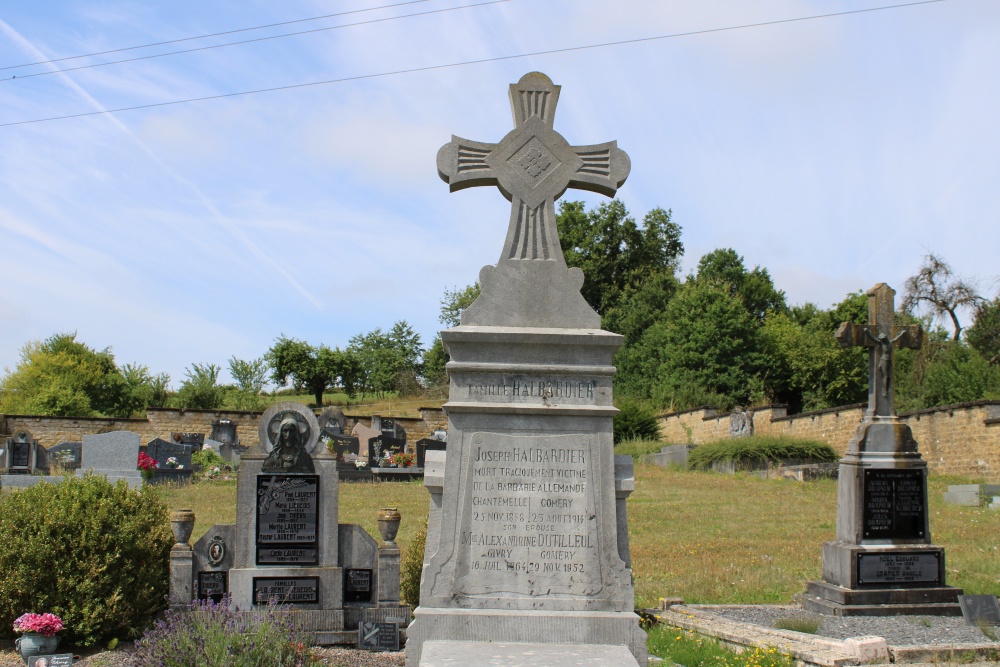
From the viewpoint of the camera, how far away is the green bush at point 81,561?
699 cm

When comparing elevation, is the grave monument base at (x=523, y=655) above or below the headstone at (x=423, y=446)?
below

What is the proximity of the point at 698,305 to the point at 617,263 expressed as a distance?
10921 millimetres

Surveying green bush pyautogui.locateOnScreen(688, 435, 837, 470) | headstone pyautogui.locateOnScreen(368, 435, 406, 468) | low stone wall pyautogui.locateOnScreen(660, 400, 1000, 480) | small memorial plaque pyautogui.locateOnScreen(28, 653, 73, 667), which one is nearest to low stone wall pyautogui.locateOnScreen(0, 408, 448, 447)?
headstone pyautogui.locateOnScreen(368, 435, 406, 468)

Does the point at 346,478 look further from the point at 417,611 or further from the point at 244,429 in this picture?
the point at 417,611

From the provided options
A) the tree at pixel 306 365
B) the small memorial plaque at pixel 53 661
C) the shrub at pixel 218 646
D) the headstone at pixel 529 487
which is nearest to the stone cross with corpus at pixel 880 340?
the headstone at pixel 529 487

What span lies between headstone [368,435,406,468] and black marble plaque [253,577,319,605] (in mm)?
15868

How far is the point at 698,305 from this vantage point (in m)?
40.3

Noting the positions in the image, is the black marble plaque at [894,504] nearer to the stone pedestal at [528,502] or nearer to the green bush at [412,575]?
the green bush at [412,575]

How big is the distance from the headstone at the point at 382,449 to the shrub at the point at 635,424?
33.2 feet

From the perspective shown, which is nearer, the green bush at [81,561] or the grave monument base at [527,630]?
the grave monument base at [527,630]

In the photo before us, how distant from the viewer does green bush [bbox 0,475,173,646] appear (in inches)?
275

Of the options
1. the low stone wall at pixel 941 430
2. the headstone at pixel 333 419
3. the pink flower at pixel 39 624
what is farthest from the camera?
the headstone at pixel 333 419

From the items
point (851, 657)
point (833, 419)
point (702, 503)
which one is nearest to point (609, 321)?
point (833, 419)

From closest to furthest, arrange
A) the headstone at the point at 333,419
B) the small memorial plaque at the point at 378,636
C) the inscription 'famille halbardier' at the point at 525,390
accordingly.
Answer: the inscription 'famille halbardier' at the point at 525,390, the small memorial plaque at the point at 378,636, the headstone at the point at 333,419
